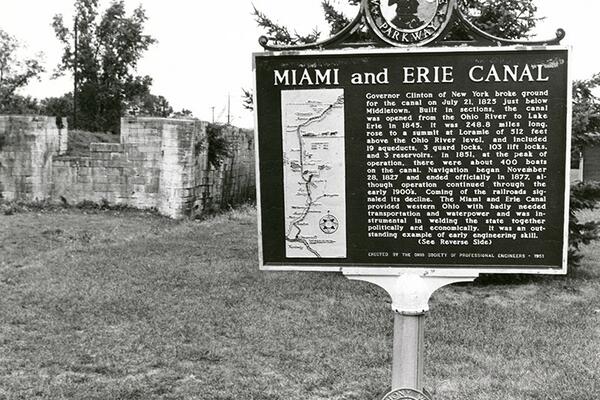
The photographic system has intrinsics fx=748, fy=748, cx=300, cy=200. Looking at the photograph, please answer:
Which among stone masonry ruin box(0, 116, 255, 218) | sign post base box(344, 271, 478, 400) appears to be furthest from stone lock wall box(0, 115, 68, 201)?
sign post base box(344, 271, 478, 400)

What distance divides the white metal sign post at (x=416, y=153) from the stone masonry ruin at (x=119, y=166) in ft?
42.0

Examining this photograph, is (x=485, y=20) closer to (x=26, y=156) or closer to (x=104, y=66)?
(x=26, y=156)

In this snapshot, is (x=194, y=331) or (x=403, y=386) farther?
(x=194, y=331)

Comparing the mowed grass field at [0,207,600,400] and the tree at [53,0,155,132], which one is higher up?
the tree at [53,0,155,132]

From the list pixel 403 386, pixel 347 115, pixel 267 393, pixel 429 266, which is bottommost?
pixel 267 393

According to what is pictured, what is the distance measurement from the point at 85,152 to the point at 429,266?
1677 cm

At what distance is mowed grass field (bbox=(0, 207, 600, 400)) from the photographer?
5.79 m

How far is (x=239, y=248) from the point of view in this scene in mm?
13195

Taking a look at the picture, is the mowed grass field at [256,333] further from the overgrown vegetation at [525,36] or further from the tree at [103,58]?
the tree at [103,58]

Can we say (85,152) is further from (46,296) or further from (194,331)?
(194,331)

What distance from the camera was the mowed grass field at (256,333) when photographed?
5.79m

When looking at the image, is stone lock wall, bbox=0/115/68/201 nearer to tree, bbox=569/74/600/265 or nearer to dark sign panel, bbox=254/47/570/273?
tree, bbox=569/74/600/265

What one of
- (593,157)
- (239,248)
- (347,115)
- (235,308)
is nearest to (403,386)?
(347,115)

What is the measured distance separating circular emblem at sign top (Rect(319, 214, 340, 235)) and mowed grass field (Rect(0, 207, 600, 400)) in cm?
170
